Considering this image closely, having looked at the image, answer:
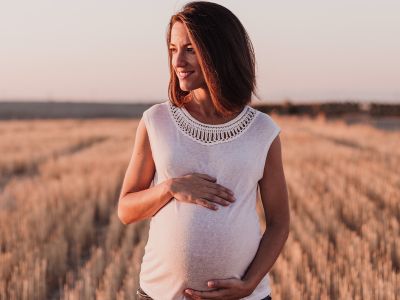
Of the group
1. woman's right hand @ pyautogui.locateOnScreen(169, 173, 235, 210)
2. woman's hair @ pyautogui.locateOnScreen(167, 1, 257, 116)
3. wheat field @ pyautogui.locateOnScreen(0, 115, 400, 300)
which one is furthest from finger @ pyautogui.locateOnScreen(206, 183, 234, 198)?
wheat field @ pyautogui.locateOnScreen(0, 115, 400, 300)

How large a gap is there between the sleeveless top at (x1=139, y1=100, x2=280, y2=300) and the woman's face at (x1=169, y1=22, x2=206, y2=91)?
0.11m

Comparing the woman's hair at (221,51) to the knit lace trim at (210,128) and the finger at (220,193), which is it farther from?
the finger at (220,193)

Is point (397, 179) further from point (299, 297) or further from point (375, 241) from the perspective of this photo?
point (299, 297)

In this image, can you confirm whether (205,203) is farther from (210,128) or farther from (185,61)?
(185,61)

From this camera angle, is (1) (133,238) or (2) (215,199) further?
(1) (133,238)

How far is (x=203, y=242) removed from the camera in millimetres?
1985

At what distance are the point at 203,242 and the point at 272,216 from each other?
28 centimetres

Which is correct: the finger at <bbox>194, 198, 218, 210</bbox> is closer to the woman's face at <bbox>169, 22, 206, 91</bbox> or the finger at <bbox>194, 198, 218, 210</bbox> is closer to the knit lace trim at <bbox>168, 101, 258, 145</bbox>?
the knit lace trim at <bbox>168, 101, 258, 145</bbox>

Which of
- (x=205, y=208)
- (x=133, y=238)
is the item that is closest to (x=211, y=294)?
(x=205, y=208)

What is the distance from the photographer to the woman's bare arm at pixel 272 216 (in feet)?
6.70

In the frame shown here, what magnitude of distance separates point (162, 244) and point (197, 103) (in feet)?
1.53

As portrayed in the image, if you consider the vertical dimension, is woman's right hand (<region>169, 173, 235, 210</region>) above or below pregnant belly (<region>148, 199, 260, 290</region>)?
above

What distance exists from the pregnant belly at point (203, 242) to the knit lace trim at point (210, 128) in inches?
8.1

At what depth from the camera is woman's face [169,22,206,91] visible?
6.64 ft
